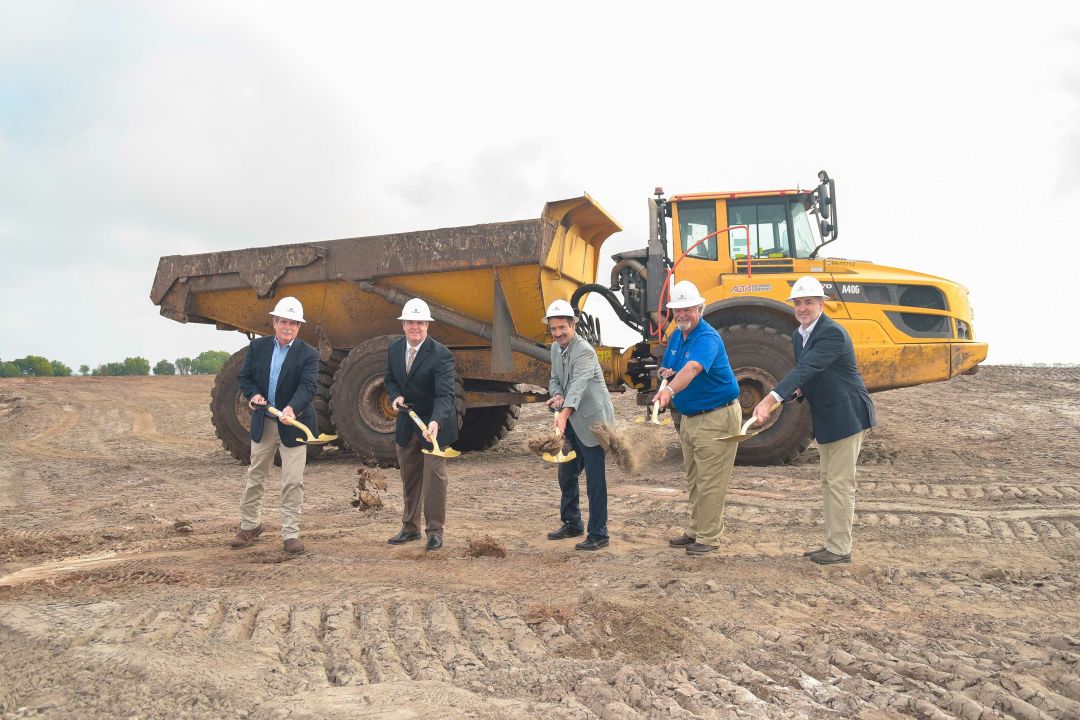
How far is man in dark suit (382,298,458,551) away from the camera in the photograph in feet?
17.8

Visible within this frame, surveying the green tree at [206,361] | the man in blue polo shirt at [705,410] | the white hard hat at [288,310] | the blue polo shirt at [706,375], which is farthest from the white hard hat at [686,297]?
the green tree at [206,361]

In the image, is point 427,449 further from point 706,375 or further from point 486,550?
point 706,375

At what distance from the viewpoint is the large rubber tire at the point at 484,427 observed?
11.0 meters

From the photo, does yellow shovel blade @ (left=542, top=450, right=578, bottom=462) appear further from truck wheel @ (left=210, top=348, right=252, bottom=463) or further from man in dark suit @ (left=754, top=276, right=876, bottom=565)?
truck wheel @ (left=210, top=348, right=252, bottom=463)

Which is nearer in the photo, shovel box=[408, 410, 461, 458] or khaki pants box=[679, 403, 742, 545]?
khaki pants box=[679, 403, 742, 545]

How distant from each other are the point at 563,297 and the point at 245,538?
5.14 metres

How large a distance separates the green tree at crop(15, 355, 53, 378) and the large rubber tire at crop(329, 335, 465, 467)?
34.1 metres

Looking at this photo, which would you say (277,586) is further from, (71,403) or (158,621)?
(71,403)

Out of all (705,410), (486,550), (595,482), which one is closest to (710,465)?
(705,410)

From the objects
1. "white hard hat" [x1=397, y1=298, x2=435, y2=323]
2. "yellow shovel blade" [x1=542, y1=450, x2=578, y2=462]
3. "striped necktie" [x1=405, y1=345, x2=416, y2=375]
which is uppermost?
"white hard hat" [x1=397, y1=298, x2=435, y2=323]

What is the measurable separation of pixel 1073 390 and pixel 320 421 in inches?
603

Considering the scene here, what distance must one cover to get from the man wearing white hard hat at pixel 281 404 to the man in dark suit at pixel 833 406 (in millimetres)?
3055

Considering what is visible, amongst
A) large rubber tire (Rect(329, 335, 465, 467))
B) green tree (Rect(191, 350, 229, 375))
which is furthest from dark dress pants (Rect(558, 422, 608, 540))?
green tree (Rect(191, 350, 229, 375))

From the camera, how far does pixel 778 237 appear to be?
902 centimetres
